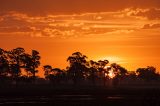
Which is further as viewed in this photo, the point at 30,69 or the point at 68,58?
the point at 68,58

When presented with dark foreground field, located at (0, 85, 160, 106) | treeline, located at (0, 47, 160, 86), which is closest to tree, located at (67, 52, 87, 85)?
treeline, located at (0, 47, 160, 86)

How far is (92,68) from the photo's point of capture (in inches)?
7190

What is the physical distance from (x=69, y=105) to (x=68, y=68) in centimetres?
11786

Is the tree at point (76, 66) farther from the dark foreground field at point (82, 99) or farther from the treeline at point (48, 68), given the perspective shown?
the dark foreground field at point (82, 99)

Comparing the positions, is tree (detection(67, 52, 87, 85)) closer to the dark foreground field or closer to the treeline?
the treeline

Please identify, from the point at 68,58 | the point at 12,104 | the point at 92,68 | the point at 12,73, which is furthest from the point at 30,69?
the point at 12,104

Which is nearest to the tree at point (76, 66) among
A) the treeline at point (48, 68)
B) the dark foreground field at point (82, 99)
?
the treeline at point (48, 68)

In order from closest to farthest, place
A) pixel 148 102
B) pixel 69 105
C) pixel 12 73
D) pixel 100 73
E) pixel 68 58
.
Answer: pixel 148 102, pixel 69 105, pixel 12 73, pixel 68 58, pixel 100 73

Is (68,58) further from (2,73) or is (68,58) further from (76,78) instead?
(2,73)

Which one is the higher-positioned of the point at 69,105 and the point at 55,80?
the point at 55,80

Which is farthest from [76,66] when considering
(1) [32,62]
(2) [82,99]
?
(2) [82,99]

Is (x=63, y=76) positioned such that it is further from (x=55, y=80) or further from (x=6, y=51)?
(x=6, y=51)

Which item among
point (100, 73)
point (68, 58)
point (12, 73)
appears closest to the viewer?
point (12, 73)

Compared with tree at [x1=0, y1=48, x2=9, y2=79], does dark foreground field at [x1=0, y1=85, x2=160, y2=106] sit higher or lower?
lower
